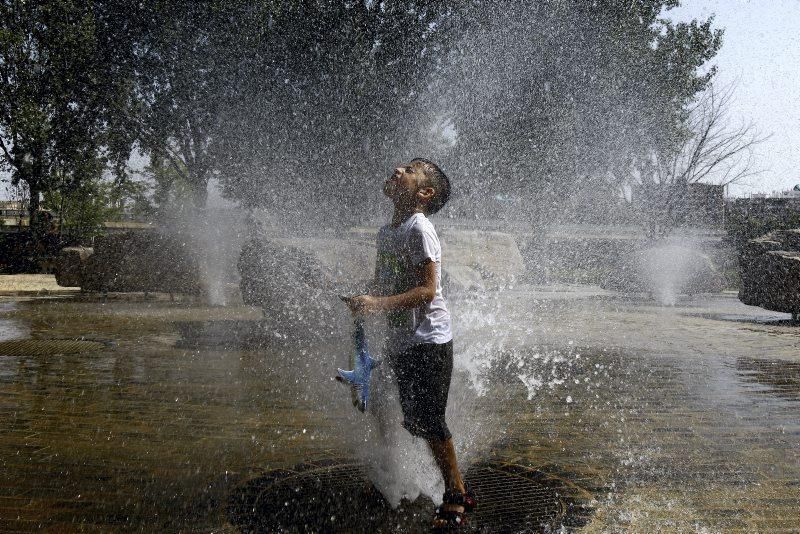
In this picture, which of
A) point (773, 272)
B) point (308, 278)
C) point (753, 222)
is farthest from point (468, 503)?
point (753, 222)

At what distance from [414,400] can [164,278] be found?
13.7m

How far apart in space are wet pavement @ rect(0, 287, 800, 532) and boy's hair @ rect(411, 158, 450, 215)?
1465mm

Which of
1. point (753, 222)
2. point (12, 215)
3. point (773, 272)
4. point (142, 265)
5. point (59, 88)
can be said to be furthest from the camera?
point (12, 215)

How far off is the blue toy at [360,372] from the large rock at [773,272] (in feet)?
35.7

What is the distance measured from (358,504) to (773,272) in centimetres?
1110

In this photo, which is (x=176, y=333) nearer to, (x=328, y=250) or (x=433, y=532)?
(x=328, y=250)

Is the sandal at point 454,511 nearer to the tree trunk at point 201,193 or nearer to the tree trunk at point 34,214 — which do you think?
the tree trunk at point 201,193

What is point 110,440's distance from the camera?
422 cm

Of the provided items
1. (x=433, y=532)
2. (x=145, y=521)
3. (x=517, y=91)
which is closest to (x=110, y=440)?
(x=145, y=521)

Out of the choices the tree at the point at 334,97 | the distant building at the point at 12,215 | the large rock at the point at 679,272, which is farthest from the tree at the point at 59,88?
the large rock at the point at 679,272

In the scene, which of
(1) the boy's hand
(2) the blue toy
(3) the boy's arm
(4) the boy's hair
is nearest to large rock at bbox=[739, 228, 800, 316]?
(4) the boy's hair

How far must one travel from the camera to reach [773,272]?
12008mm

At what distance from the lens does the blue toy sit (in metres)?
2.99

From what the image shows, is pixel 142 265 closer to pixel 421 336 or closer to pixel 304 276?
pixel 304 276
